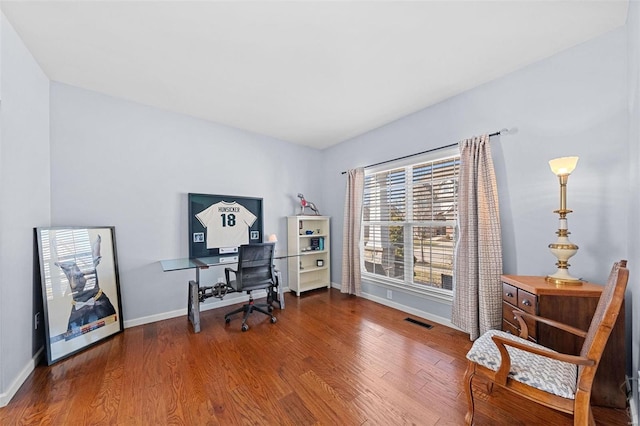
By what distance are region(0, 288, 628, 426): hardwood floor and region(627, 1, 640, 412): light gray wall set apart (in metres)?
0.50

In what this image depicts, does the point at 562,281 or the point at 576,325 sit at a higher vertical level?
the point at 562,281

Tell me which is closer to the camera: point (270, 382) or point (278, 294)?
point (270, 382)

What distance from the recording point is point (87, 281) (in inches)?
91.5

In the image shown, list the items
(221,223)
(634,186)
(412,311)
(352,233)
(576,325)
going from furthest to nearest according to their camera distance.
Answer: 1. (352,233)
2. (221,223)
3. (412,311)
4. (576,325)
5. (634,186)

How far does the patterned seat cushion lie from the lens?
3.87 ft

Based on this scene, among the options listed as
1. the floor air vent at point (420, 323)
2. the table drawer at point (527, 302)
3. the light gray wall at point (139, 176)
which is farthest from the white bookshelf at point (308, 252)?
the table drawer at point (527, 302)

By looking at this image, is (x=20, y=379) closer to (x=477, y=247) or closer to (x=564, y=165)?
(x=477, y=247)

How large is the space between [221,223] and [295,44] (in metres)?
2.43

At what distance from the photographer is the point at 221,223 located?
334cm

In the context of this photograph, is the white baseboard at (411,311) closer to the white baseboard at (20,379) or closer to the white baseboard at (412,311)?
the white baseboard at (412,311)

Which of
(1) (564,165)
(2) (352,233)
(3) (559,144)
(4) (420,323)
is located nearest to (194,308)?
(2) (352,233)

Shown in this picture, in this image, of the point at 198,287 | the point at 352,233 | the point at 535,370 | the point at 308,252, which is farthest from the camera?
the point at 308,252

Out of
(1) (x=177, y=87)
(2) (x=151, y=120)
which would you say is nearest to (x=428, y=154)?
(1) (x=177, y=87)

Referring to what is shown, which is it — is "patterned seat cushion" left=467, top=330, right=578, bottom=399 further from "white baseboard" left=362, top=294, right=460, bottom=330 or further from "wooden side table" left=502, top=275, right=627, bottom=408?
"white baseboard" left=362, top=294, right=460, bottom=330
